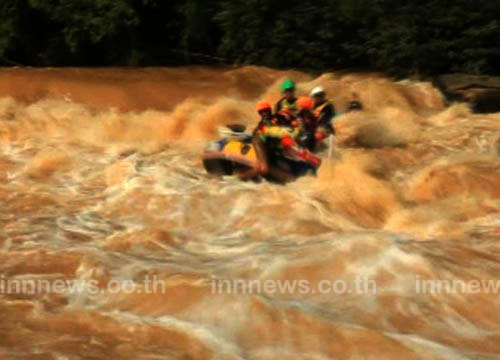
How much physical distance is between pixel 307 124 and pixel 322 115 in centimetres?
64

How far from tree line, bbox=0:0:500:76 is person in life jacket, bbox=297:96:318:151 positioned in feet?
23.6

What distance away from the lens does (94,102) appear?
1622 centimetres

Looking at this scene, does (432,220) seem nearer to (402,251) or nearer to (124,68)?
(402,251)

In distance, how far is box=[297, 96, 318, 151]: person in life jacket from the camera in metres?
10.2

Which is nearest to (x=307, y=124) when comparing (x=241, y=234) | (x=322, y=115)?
(x=322, y=115)

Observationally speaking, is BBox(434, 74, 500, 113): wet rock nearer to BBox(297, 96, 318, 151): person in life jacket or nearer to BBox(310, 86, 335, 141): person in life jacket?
BBox(310, 86, 335, 141): person in life jacket

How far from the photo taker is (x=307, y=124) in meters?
10.3

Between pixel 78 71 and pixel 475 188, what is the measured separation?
1222 centimetres

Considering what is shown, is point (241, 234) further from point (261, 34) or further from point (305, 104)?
point (261, 34)

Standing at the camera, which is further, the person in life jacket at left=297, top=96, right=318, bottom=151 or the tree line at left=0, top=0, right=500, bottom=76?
the tree line at left=0, top=0, right=500, bottom=76

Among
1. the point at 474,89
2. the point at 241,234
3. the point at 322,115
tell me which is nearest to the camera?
the point at 241,234

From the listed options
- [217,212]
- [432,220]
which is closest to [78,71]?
[217,212]

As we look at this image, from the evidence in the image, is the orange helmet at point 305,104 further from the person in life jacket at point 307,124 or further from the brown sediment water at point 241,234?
the brown sediment water at point 241,234

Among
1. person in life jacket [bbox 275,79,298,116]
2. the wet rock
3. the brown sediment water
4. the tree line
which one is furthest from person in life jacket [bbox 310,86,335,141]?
the tree line
